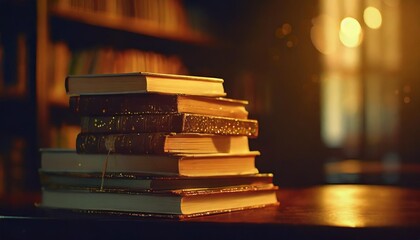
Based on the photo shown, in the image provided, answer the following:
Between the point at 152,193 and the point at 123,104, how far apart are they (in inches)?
5.6

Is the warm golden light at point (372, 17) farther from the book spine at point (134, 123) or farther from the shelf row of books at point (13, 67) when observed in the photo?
the book spine at point (134, 123)

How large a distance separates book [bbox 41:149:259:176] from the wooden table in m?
0.07

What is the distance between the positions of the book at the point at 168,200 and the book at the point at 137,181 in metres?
0.01

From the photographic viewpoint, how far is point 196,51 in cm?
390

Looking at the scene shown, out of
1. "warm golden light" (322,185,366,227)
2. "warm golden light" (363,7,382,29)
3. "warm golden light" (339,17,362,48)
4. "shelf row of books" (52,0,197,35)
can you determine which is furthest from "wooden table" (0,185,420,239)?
"warm golden light" (363,7,382,29)

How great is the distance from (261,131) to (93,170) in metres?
2.49

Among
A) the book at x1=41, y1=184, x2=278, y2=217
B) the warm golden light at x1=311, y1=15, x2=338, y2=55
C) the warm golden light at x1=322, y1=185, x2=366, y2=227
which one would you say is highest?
the warm golden light at x1=311, y1=15, x2=338, y2=55

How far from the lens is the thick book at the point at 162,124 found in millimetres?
982

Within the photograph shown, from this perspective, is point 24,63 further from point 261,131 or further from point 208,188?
point 208,188

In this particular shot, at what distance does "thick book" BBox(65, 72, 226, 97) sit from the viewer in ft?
3.27

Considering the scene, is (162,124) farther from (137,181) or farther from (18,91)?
(18,91)

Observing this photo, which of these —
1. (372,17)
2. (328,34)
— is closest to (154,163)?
(328,34)

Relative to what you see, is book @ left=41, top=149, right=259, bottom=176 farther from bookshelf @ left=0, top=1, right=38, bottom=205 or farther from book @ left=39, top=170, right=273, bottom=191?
bookshelf @ left=0, top=1, right=38, bottom=205

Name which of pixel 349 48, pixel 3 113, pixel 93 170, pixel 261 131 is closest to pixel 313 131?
pixel 261 131
